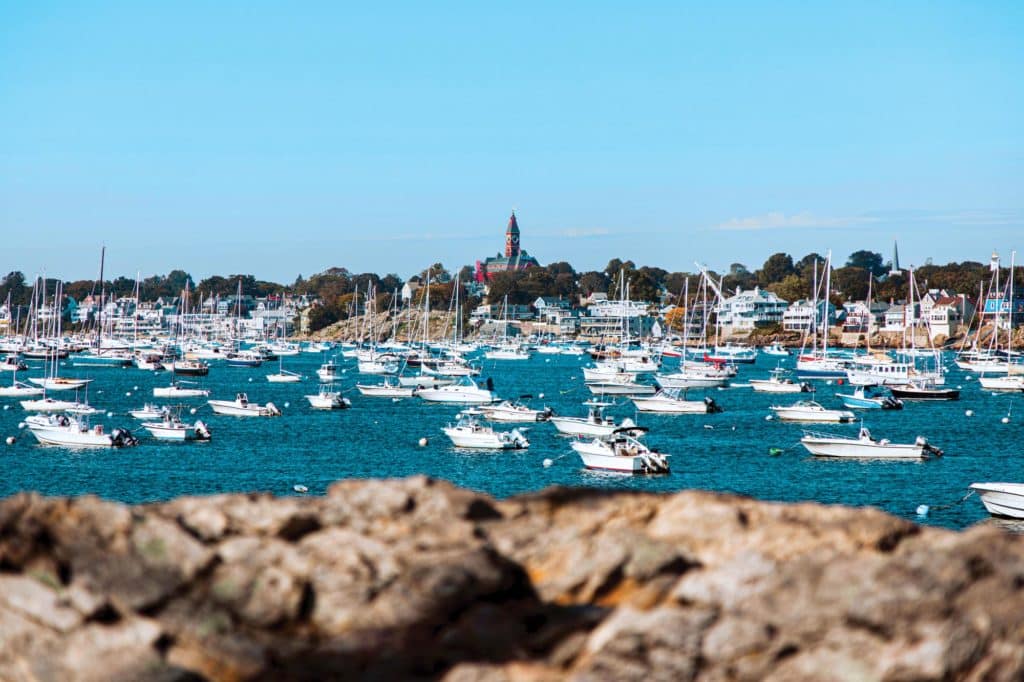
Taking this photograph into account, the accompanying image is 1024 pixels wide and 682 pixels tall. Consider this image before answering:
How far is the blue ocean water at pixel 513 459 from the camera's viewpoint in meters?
46.3

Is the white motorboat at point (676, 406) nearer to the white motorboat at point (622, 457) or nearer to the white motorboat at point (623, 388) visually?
the white motorboat at point (623, 388)

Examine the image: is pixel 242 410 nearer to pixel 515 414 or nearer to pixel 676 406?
pixel 515 414

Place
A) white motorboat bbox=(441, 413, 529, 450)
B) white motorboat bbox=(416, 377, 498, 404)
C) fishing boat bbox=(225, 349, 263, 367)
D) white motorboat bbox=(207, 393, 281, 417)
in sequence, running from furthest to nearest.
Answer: fishing boat bbox=(225, 349, 263, 367) → white motorboat bbox=(416, 377, 498, 404) → white motorboat bbox=(207, 393, 281, 417) → white motorboat bbox=(441, 413, 529, 450)

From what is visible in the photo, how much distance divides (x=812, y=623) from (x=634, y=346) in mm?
175996

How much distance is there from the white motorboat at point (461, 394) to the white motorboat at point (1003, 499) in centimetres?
4978

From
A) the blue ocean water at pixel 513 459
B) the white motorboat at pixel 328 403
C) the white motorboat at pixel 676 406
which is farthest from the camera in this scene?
the white motorboat at pixel 328 403

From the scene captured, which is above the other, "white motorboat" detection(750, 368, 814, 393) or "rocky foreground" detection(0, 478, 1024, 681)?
"rocky foreground" detection(0, 478, 1024, 681)

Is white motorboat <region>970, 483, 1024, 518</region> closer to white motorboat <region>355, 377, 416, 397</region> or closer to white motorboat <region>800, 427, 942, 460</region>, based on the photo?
white motorboat <region>800, 427, 942, 460</region>

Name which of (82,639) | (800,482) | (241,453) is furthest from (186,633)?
(241,453)

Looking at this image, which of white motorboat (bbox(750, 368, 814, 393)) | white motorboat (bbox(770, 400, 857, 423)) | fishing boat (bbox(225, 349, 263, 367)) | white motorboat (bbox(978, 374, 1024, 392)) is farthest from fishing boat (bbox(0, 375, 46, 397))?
white motorboat (bbox(978, 374, 1024, 392))

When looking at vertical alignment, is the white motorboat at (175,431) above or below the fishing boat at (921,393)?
below

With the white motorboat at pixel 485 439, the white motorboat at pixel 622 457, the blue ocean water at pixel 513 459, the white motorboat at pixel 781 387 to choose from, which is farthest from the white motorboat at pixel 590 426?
the white motorboat at pixel 781 387

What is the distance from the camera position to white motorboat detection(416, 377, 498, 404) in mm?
86000

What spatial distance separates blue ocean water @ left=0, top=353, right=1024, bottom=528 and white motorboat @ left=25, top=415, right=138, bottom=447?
94 centimetres
